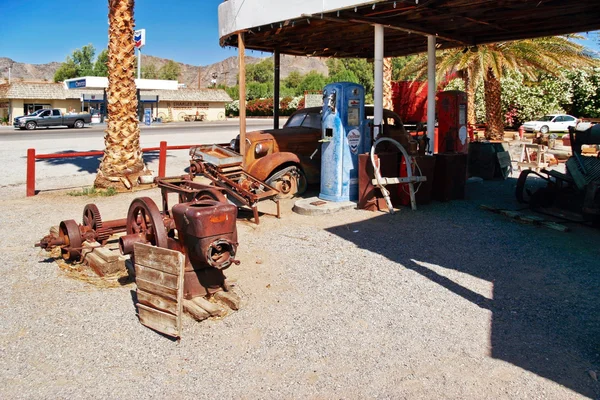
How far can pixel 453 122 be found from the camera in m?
11.9

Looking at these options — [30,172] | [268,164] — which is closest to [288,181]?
[268,164]

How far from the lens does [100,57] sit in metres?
91.2

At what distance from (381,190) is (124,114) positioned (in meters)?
6.55

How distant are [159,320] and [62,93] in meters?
54.6

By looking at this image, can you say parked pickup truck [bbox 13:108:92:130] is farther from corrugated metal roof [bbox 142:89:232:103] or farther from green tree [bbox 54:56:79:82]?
green tree [bbox 54:56:79:82]

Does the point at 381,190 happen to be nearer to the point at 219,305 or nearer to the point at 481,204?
the point at 481,204

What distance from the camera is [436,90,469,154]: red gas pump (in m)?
11.9

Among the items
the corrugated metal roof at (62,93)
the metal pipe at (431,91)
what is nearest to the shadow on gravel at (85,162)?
the metal pipe at (431,91)

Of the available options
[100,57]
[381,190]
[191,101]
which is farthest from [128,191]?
[100,57]

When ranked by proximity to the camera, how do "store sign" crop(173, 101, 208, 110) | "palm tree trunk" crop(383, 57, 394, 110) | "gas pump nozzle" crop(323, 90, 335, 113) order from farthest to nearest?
"store sign" crop(173, 101, 208, 110) → "palm tree trunk" crop(383, 57, 394, 110) → "gas pump nozzle" crop(323, 90, 335, 113)

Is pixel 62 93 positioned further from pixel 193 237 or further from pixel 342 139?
pixel 193 237

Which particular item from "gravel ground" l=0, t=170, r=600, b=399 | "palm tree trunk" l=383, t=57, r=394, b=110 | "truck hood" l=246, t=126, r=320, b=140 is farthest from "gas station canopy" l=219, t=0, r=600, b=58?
"palm tree trunk" l=383, t=57, r=394, b=110

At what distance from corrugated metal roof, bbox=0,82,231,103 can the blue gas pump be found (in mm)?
47328

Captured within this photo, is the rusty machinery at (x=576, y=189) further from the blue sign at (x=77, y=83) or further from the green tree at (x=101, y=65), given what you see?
the green tree at (x=101, y=65)
